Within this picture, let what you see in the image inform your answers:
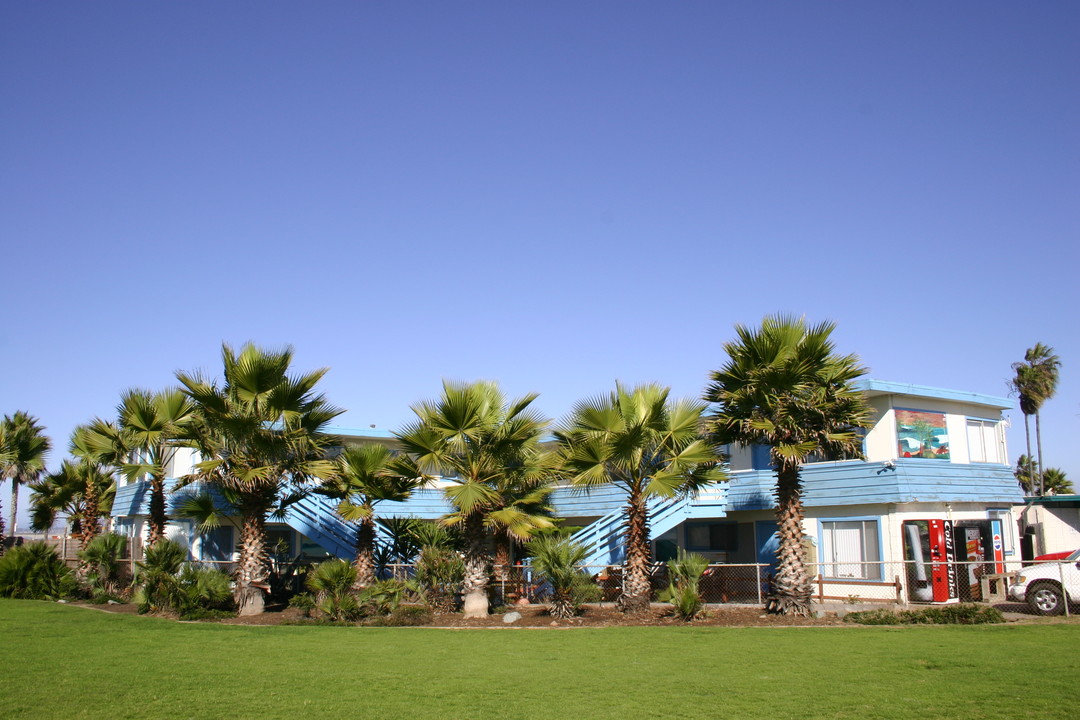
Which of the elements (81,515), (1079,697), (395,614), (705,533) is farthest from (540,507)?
(81,515)

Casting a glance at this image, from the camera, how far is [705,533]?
29438mm

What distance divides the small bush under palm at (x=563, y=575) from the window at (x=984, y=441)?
14.0 m

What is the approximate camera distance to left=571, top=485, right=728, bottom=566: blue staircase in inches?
1001

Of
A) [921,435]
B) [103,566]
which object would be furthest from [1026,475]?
[103,566]

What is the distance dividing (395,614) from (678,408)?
8.03m

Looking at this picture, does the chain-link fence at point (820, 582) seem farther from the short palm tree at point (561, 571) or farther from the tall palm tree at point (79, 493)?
the tall palm tree at point (79, 493)

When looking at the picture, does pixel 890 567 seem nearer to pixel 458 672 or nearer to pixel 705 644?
pixel 705 644

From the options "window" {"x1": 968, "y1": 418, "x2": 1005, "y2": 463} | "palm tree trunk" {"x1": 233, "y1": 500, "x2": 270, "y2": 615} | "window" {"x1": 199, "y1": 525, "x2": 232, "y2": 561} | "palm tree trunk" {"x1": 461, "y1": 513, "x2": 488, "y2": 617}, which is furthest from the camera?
"window" {"x1": 199, "y1": 525, "x2": 232, "y2": 561}

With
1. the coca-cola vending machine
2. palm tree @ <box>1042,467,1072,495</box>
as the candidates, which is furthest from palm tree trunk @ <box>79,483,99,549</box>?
palm tree @ <box>1042,467,1072,495</box>

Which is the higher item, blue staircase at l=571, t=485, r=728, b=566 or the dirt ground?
blue staircase at l=571, t=485, r=728, b=566

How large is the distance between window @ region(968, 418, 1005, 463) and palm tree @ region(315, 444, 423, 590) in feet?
56.6

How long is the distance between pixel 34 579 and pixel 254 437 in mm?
12362

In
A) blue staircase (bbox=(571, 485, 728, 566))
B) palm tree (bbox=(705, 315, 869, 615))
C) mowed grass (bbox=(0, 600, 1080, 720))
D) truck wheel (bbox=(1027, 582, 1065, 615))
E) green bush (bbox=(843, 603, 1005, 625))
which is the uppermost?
palm tree (bbox=(705, 315, 869, 615))

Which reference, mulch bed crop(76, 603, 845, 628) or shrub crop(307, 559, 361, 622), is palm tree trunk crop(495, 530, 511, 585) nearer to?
mulch bed crop(76, 603, 845, 628)
